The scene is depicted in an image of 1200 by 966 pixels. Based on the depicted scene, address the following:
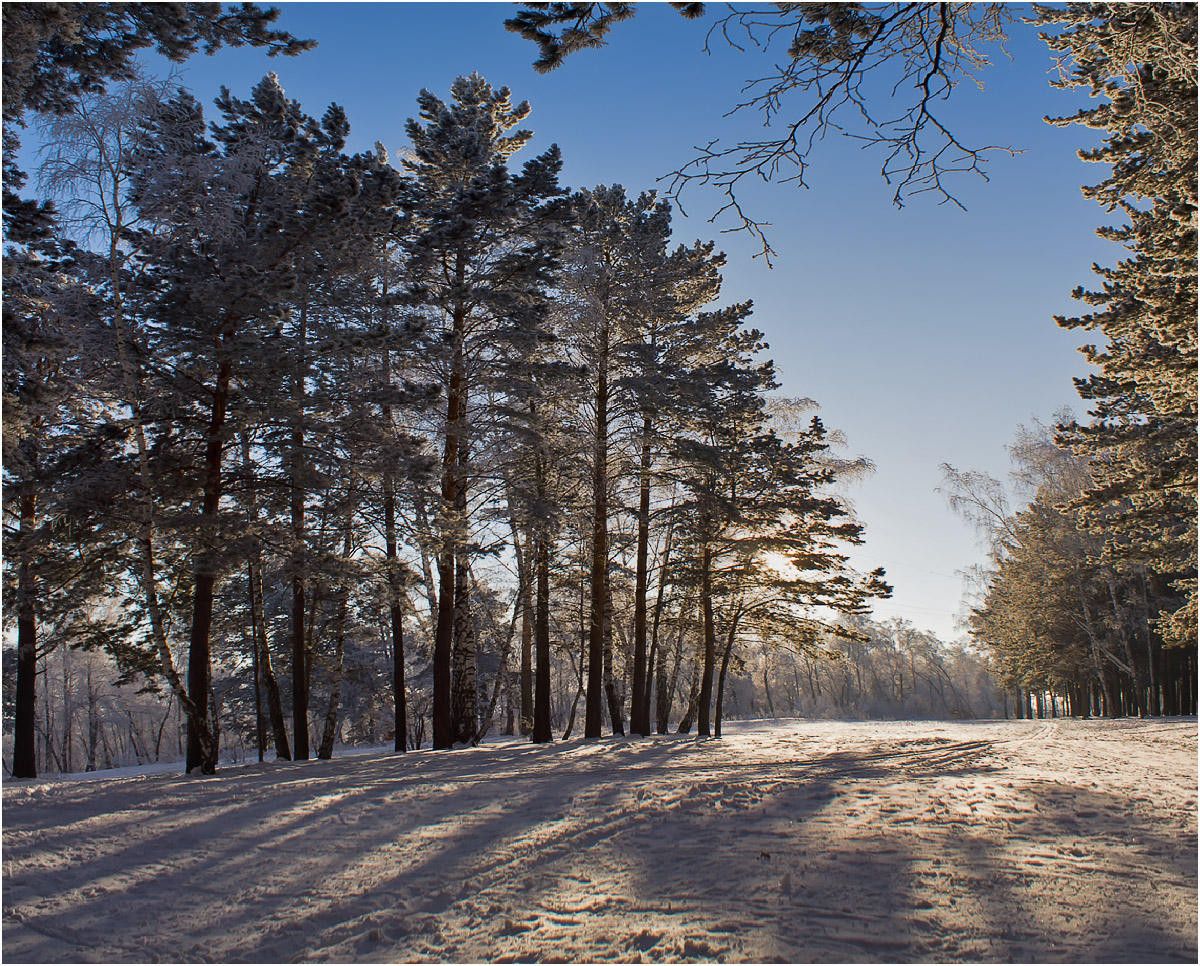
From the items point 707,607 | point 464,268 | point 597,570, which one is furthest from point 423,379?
point 707,607

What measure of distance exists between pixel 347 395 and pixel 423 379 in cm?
342

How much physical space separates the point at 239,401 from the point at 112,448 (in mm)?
2170

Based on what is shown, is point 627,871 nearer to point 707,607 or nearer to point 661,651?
point 707,607

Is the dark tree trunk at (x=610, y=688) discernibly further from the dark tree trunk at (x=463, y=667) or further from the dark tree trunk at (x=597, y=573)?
the dark tree trunk at (x=463, y=667)

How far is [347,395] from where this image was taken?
1336cm

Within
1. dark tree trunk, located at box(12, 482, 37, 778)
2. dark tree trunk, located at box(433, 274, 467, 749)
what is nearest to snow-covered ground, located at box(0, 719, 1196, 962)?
dark tree trunk, located at box(12, 482, 37, 778)

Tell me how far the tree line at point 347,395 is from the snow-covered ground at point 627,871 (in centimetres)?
561

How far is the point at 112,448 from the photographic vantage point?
1250 centimetres

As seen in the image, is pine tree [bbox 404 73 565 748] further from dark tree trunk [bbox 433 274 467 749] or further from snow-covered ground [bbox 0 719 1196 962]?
snow-covered ground [bbox 0 719 1196 962]

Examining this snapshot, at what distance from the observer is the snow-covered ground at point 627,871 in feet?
11.8

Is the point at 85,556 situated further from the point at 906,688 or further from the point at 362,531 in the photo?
the point at 906,688

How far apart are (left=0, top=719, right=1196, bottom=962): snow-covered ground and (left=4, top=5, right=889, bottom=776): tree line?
5.61 m

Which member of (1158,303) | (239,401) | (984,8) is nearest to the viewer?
(984,8)

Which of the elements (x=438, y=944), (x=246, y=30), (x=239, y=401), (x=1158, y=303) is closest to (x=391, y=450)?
(x=239, y=401)
